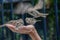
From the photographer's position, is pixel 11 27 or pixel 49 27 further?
pixel 49 27

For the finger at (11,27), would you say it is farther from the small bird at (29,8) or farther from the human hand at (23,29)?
the small bird at (29,8)

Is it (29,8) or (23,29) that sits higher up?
(29,8)

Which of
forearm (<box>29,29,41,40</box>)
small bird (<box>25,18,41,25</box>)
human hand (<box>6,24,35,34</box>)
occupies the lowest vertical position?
forearm (<box>29,29,41,40</box>)

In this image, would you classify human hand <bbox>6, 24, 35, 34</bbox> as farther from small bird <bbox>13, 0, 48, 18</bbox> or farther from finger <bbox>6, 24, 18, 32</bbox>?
small bird <bbox>13, 0, 48, 18</bbox>

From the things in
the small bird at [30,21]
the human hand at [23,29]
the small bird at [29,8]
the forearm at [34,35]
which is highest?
the small bird at [29,8]

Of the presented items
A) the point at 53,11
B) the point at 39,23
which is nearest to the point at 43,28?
the point at 39,23

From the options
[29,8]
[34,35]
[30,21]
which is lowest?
[34,35]

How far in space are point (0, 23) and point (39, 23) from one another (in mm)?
353

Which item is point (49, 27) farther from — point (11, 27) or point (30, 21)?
point (11, 27)

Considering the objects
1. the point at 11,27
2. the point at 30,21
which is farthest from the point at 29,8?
the point at 11,27

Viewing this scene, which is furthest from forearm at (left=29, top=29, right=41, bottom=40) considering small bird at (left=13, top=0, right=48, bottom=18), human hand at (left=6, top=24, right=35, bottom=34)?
small bird at (left=13, top=0, right=48, bottom=18)

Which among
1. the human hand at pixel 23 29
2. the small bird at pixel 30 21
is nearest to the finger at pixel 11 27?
the human hand at pixel 23 29

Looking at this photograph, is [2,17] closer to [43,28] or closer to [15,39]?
[15,39]

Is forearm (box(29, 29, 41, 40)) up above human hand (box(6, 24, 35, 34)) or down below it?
below
